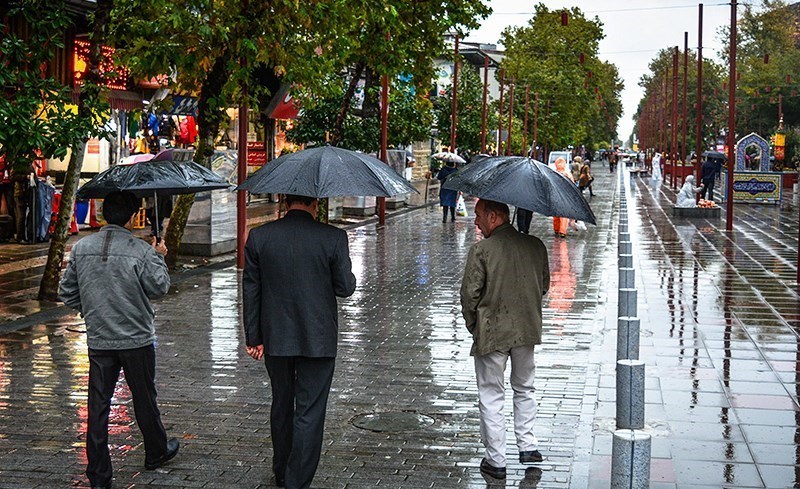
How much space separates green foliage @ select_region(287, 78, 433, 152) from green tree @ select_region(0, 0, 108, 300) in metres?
11.2

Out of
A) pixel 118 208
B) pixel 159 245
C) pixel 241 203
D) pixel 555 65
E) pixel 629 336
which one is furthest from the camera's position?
pixel 555 65

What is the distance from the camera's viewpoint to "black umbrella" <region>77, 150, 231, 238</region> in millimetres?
7153

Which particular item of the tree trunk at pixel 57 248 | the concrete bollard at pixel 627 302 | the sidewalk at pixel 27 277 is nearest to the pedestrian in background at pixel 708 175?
the sidewalk at pixel 27 277

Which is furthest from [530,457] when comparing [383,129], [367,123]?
[367,123]

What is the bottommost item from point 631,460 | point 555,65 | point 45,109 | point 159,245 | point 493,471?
point 493,471

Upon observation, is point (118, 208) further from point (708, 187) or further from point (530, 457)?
point (708, 187)

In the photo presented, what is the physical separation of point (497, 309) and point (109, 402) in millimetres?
2351

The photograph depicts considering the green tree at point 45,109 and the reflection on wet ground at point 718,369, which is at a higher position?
the green tree at point 45,109

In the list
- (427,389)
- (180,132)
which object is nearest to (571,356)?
(427,389)

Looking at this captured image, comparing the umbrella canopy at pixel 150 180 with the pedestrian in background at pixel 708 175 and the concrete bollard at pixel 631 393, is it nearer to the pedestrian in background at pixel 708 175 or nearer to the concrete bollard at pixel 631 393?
the concrete bollard at pixel 631 393

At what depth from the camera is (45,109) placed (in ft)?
42.0

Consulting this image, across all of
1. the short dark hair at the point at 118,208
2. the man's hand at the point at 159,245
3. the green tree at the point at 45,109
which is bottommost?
the man's hand at the point at 159,245

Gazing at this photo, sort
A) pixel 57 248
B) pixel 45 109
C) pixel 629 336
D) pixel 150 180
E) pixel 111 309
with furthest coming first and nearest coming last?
pixel 57 248 < pixel 45 109 < pixel 629 336 < pixel 150 180 < pixel 111 309

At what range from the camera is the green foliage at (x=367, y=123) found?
94.3 ft
